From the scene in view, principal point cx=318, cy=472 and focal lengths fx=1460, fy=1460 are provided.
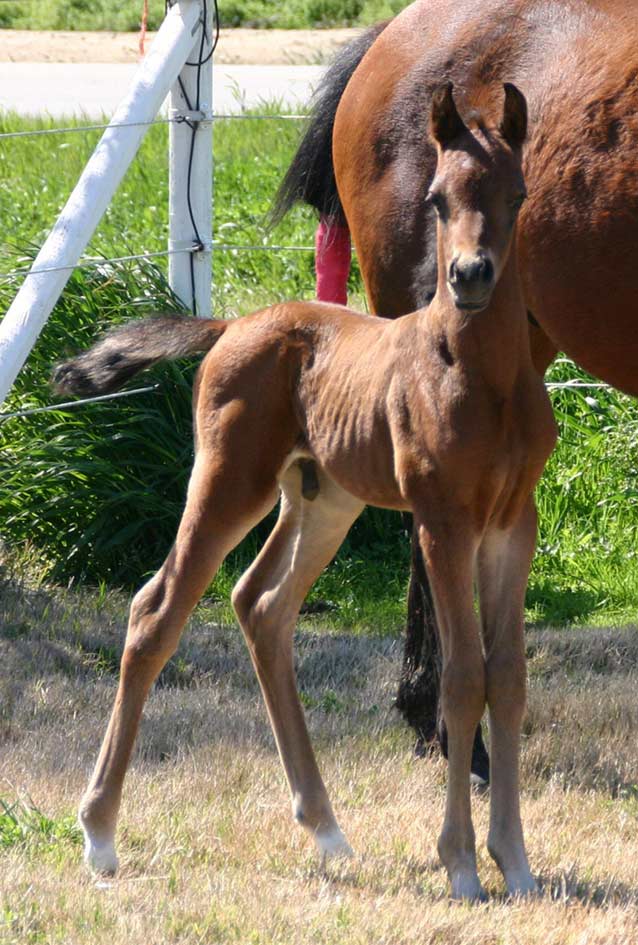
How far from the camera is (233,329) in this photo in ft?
11.8

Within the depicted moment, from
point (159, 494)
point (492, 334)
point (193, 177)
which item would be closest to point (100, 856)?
point (492, 334)

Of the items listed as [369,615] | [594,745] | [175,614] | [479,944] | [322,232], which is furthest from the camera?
[369,615]

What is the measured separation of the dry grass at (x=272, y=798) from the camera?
3143mm

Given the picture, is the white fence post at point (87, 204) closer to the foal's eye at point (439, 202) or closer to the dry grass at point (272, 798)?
the dry grass at point (272, 798)

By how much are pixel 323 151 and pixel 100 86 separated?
33.4 ft

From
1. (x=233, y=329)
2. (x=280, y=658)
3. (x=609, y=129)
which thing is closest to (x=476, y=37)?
(x=609, y=129)

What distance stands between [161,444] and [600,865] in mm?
2944

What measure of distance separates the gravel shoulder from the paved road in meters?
0.61

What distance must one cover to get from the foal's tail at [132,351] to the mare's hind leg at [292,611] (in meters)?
0.41

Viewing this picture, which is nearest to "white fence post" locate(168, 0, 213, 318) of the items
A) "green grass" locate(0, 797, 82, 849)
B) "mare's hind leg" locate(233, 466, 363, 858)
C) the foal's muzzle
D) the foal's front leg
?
"mare's hind leg" locate(233, 466, 363, 858)

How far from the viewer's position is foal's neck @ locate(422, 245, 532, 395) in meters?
3.07

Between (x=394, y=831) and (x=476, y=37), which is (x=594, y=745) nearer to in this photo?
(x=394, y=831)

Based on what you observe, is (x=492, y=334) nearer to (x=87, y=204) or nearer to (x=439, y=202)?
(x=439, y=202)

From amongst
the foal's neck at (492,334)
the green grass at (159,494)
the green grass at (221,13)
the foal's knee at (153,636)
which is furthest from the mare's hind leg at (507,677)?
the green grass at (221,13)
